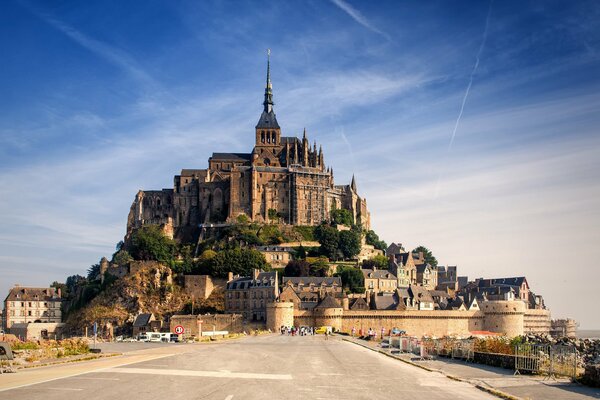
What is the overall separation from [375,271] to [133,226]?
52.4 m

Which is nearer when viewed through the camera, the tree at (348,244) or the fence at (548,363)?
the fence at (548,363)

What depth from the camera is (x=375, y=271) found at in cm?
11200

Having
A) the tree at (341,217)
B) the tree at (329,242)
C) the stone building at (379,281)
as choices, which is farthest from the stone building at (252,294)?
the tree at (341,217)

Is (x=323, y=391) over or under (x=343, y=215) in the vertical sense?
under

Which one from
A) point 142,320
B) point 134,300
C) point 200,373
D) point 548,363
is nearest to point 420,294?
point 142,320

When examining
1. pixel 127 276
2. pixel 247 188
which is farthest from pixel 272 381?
pixel 247 188

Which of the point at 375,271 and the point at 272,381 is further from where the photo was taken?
the point at 375,271

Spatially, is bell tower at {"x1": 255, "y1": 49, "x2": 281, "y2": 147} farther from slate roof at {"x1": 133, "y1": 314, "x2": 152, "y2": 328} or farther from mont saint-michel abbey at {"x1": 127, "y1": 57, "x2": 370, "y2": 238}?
slate roof at {"x1": 133, "y1": 314, "x2": 152, "y2": 328}

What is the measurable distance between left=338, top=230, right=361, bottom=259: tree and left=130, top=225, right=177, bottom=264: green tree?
97.6ft

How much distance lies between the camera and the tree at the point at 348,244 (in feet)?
398

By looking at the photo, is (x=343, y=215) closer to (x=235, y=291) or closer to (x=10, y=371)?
(x=235, y=291)

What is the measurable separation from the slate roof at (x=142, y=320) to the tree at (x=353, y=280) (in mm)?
30668

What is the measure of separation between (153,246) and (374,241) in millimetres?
44841

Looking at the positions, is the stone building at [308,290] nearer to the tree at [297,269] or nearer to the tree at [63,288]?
the tree at [297,269]
